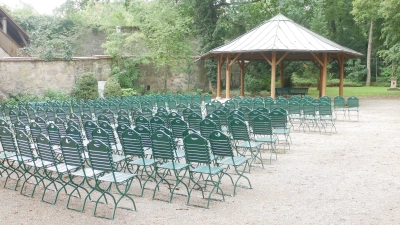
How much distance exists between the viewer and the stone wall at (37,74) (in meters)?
20.1

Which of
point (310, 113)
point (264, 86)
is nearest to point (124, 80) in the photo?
point (264, 86)

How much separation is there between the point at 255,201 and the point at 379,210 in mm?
1701

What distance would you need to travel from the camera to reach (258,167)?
8164 millimetres

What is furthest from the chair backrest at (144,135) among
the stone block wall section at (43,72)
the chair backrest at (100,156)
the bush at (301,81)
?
the bush at (301,81)

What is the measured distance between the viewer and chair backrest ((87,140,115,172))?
18.1 feet

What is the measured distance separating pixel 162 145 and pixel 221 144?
930 millimetres

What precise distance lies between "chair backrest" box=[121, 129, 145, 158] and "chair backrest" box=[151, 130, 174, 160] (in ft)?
0.80

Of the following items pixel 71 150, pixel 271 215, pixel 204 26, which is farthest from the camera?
pixel 204 26

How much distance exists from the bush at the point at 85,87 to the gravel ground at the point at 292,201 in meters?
14.9

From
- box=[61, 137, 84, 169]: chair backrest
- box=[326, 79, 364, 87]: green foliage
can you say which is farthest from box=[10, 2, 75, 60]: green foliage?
box=[326, 79, 364, 87]: green foliage

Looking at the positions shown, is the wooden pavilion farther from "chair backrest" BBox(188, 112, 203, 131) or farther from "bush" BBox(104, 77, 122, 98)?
"chair backrest" BBox(188, 112, 203, 131)

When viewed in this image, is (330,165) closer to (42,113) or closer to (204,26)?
(42,113)

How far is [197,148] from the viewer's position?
6023 millimetres

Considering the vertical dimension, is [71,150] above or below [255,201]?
above
